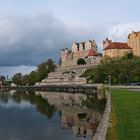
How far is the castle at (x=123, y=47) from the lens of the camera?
15912 centimetres

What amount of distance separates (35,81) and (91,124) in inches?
6364

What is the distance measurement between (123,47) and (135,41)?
6.33 m

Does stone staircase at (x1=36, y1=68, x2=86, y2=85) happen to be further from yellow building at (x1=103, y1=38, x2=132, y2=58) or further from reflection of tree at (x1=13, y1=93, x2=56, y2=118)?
reflection of tree at (x1=13, y1=93, x2=56, y2=118)

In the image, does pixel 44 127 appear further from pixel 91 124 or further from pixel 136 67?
pixel 136 67

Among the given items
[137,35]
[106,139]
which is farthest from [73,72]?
[106,139]

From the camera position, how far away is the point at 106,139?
1521 cm

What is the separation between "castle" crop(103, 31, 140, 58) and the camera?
159 metres

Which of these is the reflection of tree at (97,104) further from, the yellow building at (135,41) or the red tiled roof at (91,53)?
the red tiled roof at (91,53)

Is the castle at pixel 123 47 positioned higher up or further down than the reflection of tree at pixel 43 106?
higher up

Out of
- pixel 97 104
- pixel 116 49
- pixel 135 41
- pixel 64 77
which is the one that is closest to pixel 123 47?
pixel 116 49

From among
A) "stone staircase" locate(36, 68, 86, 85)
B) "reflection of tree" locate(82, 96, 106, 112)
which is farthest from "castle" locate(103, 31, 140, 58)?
"reflection of tree" locate(82, 96, 106, 112)

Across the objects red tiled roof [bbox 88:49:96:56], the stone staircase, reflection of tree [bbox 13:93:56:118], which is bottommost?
reflection of tree [bbox 13:93:56:118]

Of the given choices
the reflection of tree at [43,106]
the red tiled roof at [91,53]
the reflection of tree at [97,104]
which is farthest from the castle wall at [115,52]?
the reflection of tree at [97,104]

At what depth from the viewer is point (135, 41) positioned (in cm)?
16025
